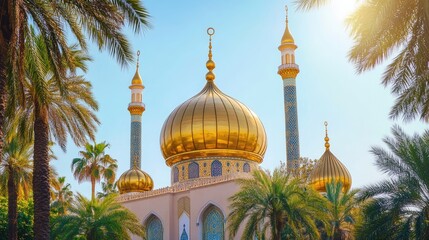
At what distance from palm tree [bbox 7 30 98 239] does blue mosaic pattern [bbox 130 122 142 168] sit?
20774mm

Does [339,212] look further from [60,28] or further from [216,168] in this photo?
[60,28]

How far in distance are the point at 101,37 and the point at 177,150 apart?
1811cm

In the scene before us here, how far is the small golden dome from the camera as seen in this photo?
30906 mm

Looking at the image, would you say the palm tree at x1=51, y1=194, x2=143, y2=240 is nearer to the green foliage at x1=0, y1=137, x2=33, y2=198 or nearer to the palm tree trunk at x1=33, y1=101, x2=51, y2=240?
the green foliage at x1=0, y1=137, x2=33, y2=198

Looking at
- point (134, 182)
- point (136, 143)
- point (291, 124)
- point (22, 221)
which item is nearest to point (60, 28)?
point (22, 221)

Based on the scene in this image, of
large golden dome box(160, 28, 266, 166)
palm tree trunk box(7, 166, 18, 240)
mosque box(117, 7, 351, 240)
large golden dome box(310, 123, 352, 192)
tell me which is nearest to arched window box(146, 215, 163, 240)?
mosque box(117, 7, 351, 240)

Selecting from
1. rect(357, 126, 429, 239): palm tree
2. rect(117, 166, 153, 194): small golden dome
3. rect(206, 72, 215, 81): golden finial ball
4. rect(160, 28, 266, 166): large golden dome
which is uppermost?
rect(206, 72, 215, 81): golden finial ball

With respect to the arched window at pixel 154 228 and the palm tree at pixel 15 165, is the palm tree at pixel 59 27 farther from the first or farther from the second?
the arched window at pixel 154 228

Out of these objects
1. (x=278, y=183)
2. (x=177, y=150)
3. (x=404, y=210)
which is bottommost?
(x=404, y=210)

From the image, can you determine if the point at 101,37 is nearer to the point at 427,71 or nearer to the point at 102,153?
the point at 427,71

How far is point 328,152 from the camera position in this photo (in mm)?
33469

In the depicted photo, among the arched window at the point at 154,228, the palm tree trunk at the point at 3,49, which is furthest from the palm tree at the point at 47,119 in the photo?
the arched window at the point at 154,228

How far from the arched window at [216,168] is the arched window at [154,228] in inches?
129

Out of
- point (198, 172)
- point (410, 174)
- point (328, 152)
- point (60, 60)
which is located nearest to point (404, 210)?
point (410, 174)
